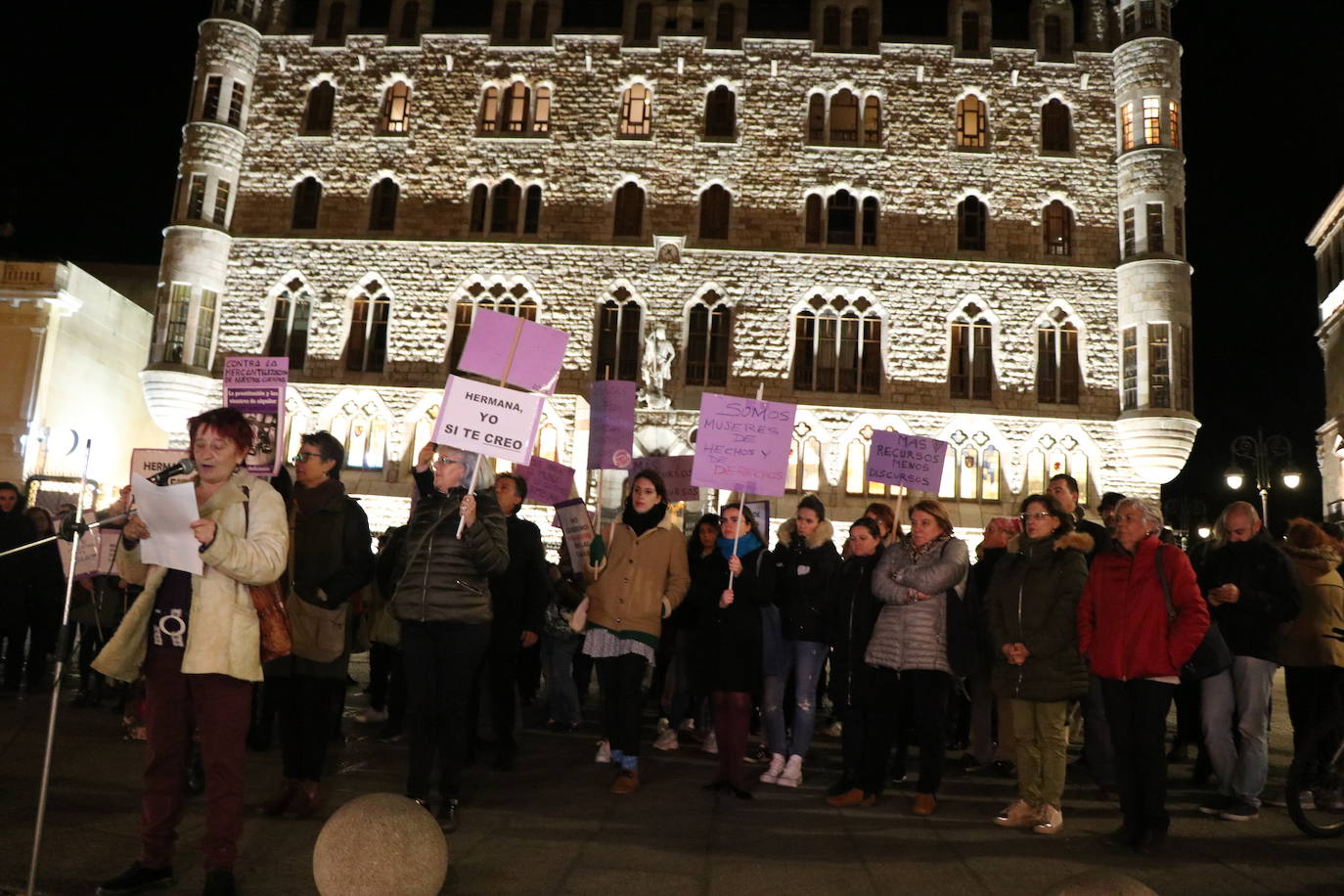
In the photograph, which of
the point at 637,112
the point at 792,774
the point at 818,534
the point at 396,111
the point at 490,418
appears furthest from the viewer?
the point at 396,111

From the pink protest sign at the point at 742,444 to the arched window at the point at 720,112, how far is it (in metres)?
18.7

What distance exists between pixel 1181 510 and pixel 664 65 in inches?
644

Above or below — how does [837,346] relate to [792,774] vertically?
above

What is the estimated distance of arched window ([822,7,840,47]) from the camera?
82.9 ft

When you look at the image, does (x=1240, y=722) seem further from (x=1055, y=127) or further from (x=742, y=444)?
(x=1055, y=127)

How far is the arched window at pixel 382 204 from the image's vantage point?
82.1 ft

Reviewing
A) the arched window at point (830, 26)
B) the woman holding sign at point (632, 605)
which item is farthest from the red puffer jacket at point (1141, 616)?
the arched window at point (830, 26)

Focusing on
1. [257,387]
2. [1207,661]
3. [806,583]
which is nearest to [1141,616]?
[1207,661]

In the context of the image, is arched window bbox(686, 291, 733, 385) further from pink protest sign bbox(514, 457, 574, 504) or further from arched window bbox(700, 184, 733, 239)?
pink protest sign bbox(514, 457, 574, 504)

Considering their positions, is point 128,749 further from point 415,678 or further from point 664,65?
point 664,65

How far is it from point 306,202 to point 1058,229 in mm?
18456

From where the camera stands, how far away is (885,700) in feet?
20.3

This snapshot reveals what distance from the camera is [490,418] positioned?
6020 mm

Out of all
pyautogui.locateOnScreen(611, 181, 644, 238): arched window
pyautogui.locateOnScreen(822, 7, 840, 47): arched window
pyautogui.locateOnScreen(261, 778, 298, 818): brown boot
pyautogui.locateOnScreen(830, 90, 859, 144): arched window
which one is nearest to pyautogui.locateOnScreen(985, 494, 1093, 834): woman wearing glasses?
pyautogui.locateOnScreen(261, 778, 298, 818): brown boot
